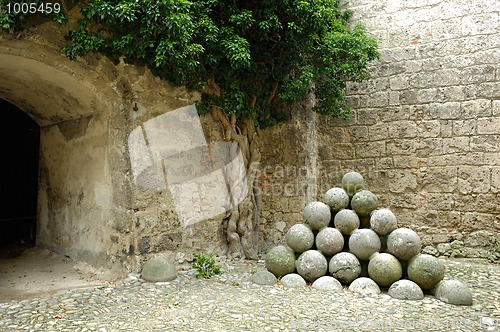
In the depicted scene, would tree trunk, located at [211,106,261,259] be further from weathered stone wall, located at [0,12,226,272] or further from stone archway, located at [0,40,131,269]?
stone archway, located at [0,40,131,269]

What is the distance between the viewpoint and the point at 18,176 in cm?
616

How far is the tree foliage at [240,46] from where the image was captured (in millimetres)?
3936

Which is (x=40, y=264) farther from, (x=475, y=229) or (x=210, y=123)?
(x=475, y=229)

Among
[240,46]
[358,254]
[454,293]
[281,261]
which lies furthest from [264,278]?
[240,46]

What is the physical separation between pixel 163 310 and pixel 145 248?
122 cm

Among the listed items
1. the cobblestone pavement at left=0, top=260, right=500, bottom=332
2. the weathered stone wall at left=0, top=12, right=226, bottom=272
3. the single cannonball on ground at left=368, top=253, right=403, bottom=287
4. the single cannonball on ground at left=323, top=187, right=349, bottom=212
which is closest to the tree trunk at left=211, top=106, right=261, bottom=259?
the weathered stone wall at left=0, top=12, right=226, bottom=272

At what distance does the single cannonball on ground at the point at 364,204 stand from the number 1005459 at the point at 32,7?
339cm

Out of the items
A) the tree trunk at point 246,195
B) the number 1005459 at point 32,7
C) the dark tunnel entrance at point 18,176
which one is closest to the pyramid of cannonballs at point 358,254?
the tree trunk at point 246,195

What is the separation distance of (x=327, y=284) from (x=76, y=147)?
11.0 ft

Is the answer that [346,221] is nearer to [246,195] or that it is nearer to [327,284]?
[327,284]

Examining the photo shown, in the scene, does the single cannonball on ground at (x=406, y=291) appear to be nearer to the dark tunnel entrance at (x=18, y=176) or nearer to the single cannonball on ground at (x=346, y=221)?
the single cannonball on ground at (x=346, y=221)

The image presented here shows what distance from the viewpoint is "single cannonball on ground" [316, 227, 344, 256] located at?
405cm

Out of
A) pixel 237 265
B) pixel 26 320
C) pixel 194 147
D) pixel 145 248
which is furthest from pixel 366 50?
pixel 26 320

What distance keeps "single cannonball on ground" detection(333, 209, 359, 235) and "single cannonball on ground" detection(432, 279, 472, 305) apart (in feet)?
3.05
